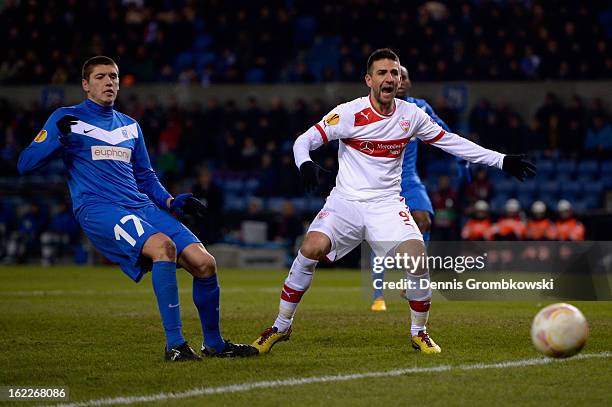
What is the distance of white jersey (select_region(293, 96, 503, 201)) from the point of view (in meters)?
8.02

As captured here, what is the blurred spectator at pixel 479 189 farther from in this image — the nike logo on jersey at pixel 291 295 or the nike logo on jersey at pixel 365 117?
the nike logo on jersey at pixel 291 295

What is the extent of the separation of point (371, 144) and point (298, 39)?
19058mm

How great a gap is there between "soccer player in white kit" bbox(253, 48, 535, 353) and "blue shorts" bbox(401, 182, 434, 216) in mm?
3063

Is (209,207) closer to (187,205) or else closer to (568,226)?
(568,226)

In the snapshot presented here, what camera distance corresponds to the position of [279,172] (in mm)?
23234

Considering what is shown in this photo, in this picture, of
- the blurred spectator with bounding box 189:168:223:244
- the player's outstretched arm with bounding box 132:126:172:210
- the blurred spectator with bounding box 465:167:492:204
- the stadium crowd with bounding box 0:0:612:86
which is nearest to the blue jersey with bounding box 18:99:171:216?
the player's outstretched arm with bounding box 132:126:172:210

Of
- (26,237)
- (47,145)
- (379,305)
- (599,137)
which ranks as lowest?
(26,237)

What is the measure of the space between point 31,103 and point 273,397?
22.8 m

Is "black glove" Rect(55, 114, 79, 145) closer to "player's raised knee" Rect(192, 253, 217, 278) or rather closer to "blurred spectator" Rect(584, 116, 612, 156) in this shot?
"player's raised knee" Rect(192, 253, 217, 278)

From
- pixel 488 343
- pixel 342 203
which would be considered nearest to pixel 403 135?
pixel 342 203

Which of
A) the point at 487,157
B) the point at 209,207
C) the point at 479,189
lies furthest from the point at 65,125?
the point at 479,189

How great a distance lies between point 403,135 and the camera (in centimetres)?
813

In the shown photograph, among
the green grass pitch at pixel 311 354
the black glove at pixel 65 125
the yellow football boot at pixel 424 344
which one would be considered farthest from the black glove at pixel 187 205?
the yellow football boot at pixel 424 344

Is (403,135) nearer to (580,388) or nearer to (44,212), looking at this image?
(580,388)
